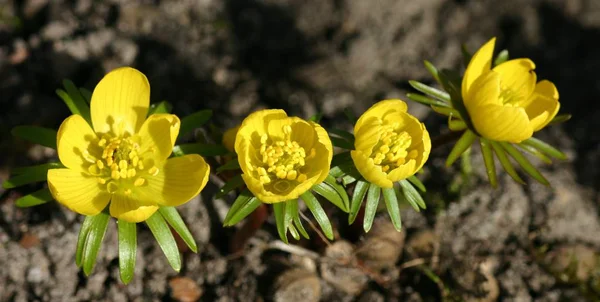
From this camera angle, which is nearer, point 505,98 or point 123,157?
point 123,157

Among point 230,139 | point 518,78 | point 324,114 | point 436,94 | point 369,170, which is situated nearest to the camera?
point 369,170

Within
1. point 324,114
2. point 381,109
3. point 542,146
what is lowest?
point 324,114

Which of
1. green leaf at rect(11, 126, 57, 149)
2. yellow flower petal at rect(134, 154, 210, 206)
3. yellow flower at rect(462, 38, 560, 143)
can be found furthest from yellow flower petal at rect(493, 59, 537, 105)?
green leaf at rect(11, 126, 57, 149)

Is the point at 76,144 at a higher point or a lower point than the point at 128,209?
higher

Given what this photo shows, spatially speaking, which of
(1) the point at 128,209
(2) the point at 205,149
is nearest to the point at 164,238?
(1) the point at 128,209

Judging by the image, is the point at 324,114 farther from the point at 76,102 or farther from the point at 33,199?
the point at 33,199

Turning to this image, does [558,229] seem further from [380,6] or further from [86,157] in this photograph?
[86,157]

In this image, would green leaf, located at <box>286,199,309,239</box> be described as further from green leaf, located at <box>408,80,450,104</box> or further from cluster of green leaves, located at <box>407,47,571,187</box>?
green leaf, located at <box>408,80,450,104</box>

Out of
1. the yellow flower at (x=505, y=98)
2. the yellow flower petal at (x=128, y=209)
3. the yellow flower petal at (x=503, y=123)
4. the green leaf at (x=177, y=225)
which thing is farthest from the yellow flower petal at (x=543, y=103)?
the yellow flower petal at (x=128, y=209)

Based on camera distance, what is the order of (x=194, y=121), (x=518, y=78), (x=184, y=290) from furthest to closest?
(x=184, y=290) < (x=518, y=78) < (x=194, y=121)
